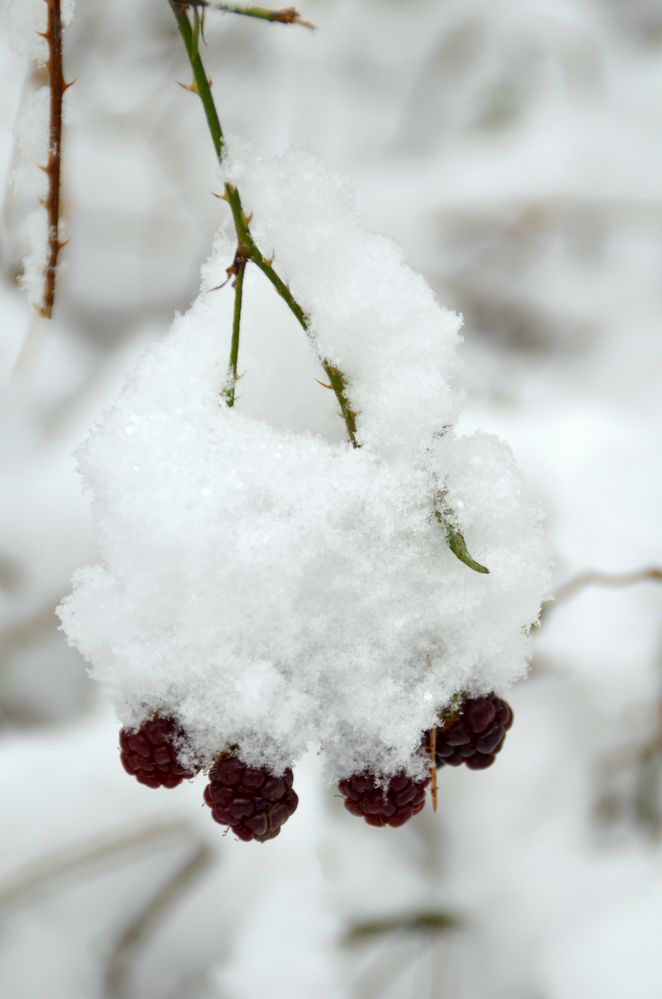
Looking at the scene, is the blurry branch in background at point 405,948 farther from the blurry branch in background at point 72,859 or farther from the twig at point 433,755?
the twig at point 433,755

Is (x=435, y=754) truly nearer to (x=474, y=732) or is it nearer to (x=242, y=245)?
(x=474, y=732)

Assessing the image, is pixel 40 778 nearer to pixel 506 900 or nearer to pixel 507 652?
pixel 506 900

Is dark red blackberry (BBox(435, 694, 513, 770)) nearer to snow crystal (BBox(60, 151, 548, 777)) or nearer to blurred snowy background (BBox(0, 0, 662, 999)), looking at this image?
snow crystal (BBox(60, 151, 548, 777))

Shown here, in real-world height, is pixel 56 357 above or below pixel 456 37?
below

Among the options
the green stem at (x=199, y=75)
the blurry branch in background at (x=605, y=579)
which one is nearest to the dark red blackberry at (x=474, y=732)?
the green stem at (x=199, y=75)

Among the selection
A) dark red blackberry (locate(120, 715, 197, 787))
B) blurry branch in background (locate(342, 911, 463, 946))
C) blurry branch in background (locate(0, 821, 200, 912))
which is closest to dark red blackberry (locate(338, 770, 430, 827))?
dark red blackberry (locate(120, 715, 197, 787))

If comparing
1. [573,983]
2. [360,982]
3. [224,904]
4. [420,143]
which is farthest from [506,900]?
[420,143]
